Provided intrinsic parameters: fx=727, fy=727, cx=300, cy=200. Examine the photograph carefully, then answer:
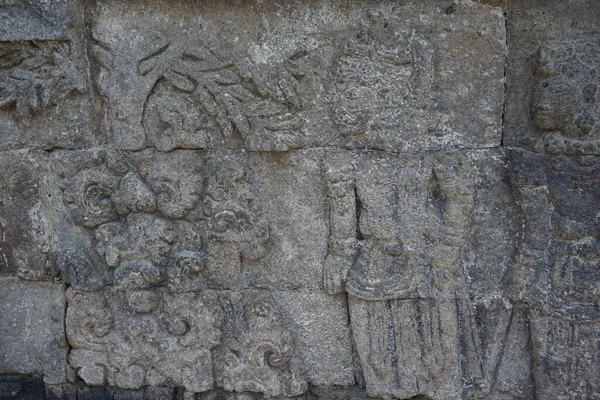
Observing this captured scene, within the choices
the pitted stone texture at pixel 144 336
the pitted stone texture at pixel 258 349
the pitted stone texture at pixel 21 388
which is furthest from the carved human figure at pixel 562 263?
the pitted stone texture at pixel 21 388

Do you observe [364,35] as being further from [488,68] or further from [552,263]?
[552,263]

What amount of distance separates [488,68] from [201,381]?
203 centimetres

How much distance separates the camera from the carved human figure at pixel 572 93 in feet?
10.1

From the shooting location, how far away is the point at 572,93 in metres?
3.07

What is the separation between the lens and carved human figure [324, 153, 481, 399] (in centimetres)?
329

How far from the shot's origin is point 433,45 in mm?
3178

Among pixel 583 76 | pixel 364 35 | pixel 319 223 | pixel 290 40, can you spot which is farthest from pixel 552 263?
pixel 290 40

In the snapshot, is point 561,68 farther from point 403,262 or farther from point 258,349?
point 258,349

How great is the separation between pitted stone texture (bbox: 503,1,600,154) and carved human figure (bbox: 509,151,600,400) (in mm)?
92

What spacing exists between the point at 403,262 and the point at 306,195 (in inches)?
21.6

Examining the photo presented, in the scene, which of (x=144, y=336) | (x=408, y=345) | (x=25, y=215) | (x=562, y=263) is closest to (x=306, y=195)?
(x=408, y=345)

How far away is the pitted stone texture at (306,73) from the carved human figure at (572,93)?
208 millimetres

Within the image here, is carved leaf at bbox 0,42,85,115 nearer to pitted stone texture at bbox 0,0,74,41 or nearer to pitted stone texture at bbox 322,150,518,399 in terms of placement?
pitted stone texture at bbox 0,0,74,41

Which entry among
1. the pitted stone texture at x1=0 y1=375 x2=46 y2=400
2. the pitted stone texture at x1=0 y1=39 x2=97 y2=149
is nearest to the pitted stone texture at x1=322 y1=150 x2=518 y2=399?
the pitted stone texture at x1=0 y1=39 x2=97 y2=149
